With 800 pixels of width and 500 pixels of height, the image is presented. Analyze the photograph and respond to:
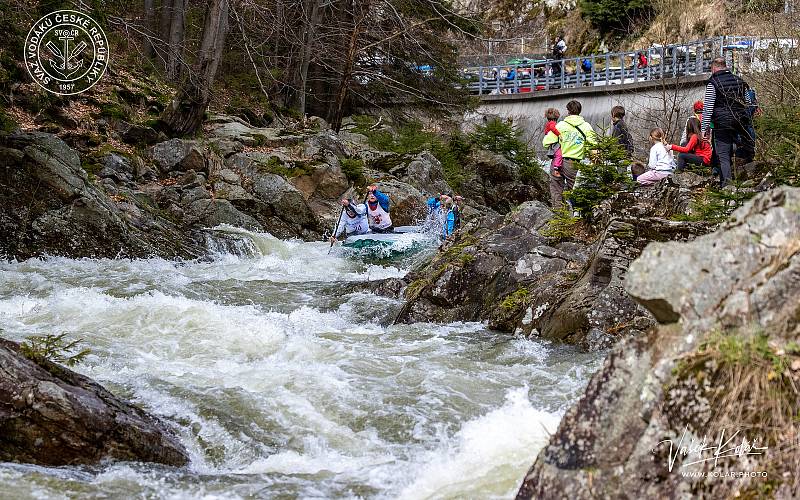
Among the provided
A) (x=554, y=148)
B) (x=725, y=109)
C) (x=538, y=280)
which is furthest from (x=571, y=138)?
(x=538, y=280)

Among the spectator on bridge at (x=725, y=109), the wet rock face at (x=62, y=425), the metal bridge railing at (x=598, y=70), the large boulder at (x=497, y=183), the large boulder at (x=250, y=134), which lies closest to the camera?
the wet rock face at (x=62, y=425)

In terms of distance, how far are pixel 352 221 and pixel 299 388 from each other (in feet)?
32.8

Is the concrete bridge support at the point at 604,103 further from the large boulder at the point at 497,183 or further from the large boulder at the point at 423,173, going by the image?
the large boulder at the point at 423,173

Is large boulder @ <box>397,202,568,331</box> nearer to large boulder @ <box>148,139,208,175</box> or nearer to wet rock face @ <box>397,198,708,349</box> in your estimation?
wet rock face @ <box>397,198,708,349</box>

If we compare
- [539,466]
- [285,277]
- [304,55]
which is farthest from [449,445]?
[304,55]

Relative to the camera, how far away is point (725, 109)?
11.2 m

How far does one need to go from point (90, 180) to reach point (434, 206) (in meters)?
6.76

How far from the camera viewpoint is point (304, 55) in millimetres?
24453

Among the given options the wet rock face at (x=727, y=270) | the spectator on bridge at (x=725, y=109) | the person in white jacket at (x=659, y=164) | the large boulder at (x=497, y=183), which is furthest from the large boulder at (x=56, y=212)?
the large boulder at (x=497, y=183)

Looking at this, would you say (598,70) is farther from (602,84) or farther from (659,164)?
(659,164)

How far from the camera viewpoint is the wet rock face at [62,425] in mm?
5348

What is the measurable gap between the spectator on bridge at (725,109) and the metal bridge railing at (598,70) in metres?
16.4

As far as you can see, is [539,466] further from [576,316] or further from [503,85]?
[503,85]

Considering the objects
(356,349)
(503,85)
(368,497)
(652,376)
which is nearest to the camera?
(652,376)
